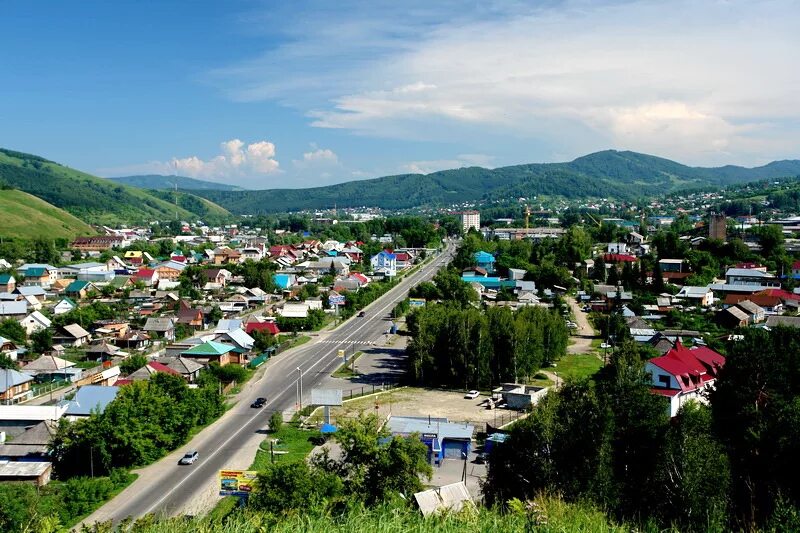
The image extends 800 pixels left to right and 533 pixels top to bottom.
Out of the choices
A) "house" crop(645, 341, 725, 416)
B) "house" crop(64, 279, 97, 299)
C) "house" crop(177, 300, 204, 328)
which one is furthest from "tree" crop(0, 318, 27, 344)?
"house" crop(645, 341, 725, 416)

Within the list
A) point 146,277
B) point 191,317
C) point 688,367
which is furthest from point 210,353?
point 146,277

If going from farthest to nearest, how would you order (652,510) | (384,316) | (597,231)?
(597,231) → (384,316) → (652,510)

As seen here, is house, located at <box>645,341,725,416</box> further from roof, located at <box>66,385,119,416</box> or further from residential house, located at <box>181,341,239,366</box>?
residential house, located at <box>181,341,239,366</box>

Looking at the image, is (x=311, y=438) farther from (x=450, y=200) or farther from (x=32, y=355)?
(x=450, y=200)

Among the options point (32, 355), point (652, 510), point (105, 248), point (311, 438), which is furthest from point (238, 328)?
point (105, 248)

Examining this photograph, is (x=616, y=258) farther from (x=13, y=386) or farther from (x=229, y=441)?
(x=13, y=386)

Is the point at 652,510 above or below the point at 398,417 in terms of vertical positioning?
above

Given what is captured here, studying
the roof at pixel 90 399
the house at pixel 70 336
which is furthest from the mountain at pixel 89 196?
the roof at pixel 90 399
